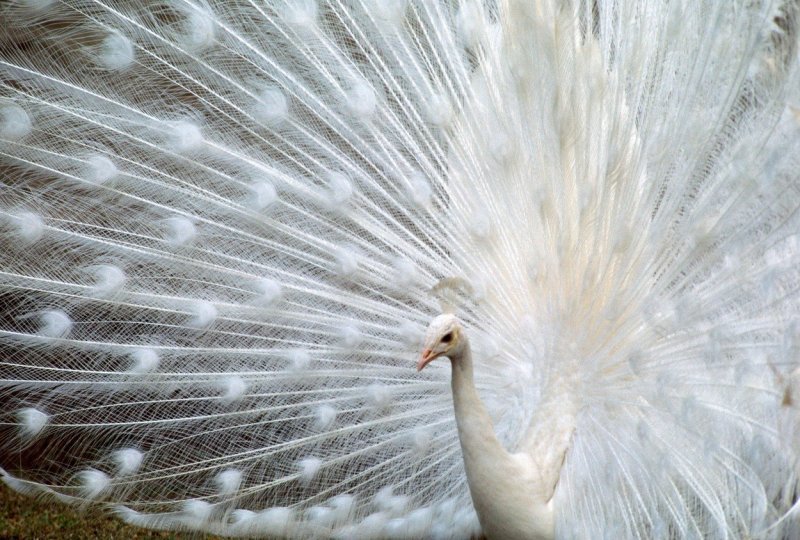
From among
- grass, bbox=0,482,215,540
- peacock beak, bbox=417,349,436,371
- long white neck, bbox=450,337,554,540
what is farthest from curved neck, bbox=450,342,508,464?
grass, bbox=0,482,215,540

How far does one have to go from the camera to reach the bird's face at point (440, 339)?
2668mm

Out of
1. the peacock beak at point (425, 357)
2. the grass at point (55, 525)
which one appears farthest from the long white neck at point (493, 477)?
the grass at point (55, 525)

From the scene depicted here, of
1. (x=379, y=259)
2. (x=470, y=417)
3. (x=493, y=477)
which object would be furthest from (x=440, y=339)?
(x=379, y=259)

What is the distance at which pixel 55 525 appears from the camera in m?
4.04

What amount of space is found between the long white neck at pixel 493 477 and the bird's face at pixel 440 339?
2.5 inches

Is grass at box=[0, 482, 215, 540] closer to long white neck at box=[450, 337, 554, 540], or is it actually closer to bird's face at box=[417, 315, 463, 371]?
long white neck at box=[450, 337, 554, 540]

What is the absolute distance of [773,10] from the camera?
8.64 feet

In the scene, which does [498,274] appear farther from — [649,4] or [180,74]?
[180,74]

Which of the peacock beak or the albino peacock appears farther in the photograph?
the albino peacock

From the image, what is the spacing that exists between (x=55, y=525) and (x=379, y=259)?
1.76 m

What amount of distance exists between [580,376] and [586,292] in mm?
267

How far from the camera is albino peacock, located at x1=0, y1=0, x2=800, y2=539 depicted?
9.62 ft

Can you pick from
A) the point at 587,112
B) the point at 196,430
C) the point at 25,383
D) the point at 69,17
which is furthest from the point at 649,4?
the point at 25,383

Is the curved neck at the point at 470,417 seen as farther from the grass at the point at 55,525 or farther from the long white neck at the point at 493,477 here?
the grass at the point at 55,525
